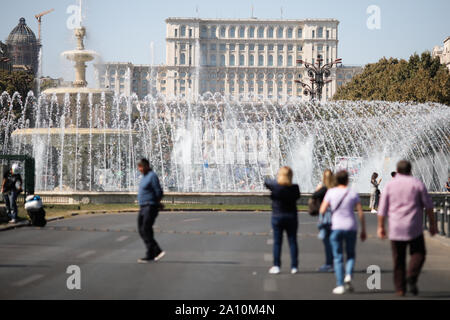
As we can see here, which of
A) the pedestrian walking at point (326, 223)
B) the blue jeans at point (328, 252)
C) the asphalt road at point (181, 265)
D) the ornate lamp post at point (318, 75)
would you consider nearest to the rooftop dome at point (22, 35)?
the ornate lamp post at point (318, 75)

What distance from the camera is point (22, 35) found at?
193125 millimetres

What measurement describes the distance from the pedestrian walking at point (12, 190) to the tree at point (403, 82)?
41726 mm

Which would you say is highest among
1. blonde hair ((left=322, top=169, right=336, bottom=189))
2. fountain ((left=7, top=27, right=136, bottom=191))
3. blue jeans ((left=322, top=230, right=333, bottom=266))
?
fountain ((left=7, top=27, right=136, bottom=191))

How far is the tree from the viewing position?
2255 inches

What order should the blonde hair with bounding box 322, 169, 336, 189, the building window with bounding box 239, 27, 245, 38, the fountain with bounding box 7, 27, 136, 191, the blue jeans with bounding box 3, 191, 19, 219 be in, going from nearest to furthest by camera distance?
the blonde hair with bounding box 322, 169, 336, 189
the blue jeans with bounding box 3, 191, 19, 219
the fountain with bounding box 7, 27, 136, 191
the building window with bounding box 239, 27, 245, 38

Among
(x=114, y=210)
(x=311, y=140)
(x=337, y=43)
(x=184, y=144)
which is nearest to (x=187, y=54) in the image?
(x=337, y=43)

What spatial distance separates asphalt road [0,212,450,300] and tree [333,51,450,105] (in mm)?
39917

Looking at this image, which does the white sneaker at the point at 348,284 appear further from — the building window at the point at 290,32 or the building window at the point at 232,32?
the building window at the point at 232,32

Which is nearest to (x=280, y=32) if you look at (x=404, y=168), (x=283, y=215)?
(x=283, y=215)

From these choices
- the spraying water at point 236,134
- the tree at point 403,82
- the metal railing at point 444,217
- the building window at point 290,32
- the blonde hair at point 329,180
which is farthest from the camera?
the building window at point 290,32

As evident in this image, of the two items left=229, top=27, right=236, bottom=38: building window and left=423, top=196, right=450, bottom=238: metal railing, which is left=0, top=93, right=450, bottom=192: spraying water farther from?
left=229, top=27, right=236, bottom=38: building window

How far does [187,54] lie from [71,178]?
141846 millimetres

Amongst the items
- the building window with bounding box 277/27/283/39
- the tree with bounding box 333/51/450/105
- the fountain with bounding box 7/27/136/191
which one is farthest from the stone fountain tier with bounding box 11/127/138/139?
the building window with bounding box 277/27/283/39

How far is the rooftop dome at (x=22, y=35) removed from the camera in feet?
626
